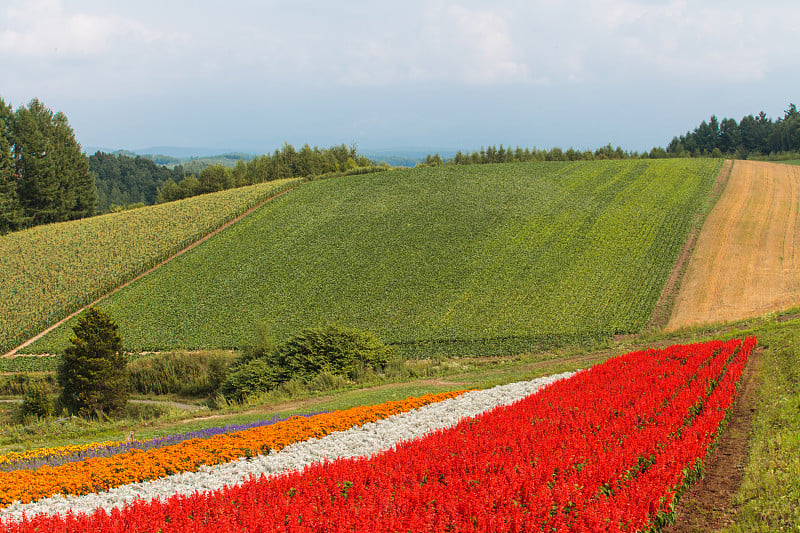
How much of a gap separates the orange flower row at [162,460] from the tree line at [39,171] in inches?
2918

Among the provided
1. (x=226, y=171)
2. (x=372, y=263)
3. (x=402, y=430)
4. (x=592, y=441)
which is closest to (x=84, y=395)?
(x=402, y=430)

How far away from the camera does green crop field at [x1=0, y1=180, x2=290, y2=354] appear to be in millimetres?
44594

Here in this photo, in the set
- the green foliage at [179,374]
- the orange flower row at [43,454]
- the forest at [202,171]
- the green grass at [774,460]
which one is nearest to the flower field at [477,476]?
the green grass at [774,460]

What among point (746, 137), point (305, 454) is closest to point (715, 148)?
point (746, 137)

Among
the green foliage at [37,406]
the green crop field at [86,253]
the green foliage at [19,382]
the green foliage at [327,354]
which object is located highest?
the green crop field at [86,253]

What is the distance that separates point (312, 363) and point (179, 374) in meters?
10.5

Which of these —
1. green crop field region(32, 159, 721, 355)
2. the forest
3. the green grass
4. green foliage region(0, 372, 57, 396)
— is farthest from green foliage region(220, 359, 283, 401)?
the forest

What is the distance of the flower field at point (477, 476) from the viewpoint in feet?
23.9

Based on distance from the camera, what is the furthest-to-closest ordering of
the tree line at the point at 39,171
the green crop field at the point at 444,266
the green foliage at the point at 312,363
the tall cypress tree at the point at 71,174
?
the tall cypress tree at the point at 71,174 → the tree line at the point at 39,171 → the green crop field at the point at 444,266 → the green foliage at the point at 312,363

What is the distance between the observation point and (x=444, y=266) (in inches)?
1788

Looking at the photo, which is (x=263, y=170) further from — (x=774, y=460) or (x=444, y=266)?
(x=774, y=460)

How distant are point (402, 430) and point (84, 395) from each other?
18.4 metres

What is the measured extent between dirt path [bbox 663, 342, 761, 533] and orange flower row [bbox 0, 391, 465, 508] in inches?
328

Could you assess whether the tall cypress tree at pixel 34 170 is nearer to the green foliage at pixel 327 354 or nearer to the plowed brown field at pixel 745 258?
the green foliage at pixel 327 354
